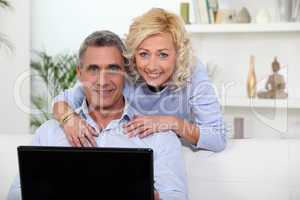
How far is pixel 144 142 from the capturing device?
189 centimetres

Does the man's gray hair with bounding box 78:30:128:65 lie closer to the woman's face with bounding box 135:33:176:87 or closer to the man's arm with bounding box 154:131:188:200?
the woman's face with bounding box 135:33:176:87

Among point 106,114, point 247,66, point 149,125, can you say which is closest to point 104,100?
point 106,114

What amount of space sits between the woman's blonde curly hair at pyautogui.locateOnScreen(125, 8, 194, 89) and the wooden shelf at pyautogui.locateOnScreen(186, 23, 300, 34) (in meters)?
1.47

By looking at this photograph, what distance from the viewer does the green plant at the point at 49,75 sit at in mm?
3969

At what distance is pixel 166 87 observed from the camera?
2.06 m

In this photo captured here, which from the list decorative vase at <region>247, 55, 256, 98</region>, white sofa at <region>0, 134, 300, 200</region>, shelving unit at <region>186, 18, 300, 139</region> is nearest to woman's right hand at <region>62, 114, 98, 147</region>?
white sofa at <region>0, 134, 300, 200</region>

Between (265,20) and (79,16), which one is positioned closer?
(265,20)

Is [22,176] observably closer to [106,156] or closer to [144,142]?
[106,156]

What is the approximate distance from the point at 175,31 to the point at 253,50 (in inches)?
68.6

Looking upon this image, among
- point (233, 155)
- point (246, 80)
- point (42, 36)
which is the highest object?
point (42, 36)

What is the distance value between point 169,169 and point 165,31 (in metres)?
0.54

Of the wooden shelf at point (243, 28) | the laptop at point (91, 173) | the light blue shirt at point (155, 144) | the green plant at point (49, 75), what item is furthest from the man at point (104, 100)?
the green plant at point (49, 75)

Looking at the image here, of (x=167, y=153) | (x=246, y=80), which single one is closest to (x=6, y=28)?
(x=246, y=80)

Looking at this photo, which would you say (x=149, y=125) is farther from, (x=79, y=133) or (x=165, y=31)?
(x=165, y=31)
